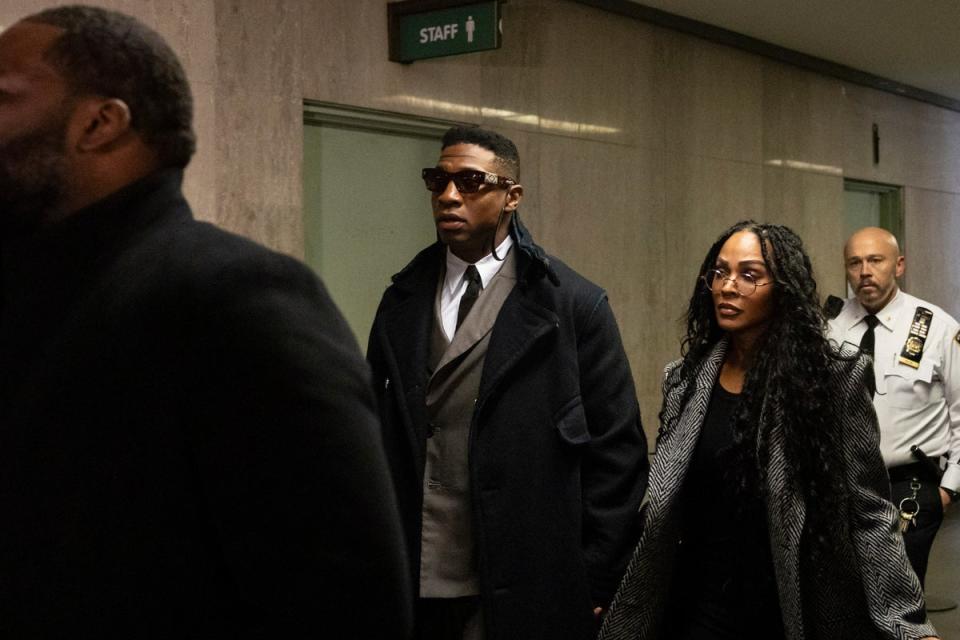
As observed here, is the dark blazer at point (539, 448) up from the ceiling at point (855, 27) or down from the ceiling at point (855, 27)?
down

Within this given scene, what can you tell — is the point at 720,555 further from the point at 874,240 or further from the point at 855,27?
the point at 855,27

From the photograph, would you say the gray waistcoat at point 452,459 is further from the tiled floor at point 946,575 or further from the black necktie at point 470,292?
the tiled floor at point 946,575

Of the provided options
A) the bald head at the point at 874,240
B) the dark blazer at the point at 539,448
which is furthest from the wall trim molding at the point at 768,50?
the dark blazer at the point at 539,448

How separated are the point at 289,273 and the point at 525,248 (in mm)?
2070

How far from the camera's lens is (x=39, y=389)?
4.14 ft

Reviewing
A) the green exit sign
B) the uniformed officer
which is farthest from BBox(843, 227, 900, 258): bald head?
the green exit sign

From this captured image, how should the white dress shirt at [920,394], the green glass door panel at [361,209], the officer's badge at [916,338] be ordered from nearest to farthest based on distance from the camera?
the white dress shirt at [920,394]
the officer's badge at [916,338]
the green glass door panel at [361,209]

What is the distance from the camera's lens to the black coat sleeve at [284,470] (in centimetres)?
122

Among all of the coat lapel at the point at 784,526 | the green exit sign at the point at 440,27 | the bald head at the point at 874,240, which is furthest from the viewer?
the green exit sign at the point at 440,27

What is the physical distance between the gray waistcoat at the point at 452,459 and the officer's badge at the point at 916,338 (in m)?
2.55

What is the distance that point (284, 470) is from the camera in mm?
1222

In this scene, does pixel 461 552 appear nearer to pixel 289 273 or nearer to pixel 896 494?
pixel 289 273

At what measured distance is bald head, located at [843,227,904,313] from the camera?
17.5ft

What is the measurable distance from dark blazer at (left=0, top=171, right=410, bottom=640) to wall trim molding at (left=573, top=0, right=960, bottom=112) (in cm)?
703
